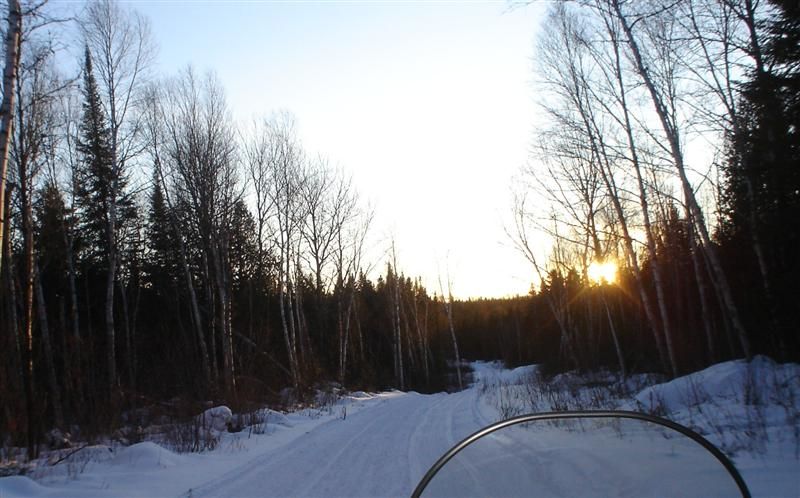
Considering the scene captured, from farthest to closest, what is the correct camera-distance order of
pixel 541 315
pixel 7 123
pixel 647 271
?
pixel 541 315, pixel 647 271, pixel 7 123

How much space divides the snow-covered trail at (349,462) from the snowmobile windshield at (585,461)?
4424 millimetres

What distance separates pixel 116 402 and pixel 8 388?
101 inches

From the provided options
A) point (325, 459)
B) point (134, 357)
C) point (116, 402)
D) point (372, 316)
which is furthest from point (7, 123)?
point (372, 316)

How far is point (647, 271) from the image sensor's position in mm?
29359

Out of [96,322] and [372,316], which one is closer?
[96,322]

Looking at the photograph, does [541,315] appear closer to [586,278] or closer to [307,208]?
[586,278]

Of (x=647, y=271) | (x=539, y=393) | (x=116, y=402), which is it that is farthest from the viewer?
(x=647, y=271)

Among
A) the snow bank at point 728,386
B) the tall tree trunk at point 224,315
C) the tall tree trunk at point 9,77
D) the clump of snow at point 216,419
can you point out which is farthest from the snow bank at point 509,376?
the tall tree trunk at point 9,77

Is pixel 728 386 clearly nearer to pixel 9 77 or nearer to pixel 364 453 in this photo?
pixel 364 453

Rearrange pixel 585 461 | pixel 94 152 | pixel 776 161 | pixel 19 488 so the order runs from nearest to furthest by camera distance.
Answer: pixel 585 461 → pixel 19 488 → pixel 776 161 → pixel 94 152

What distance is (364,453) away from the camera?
29.3 ft

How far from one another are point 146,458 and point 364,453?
10.8 feet

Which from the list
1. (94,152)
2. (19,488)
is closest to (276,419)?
(19,488)

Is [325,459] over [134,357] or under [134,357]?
under
